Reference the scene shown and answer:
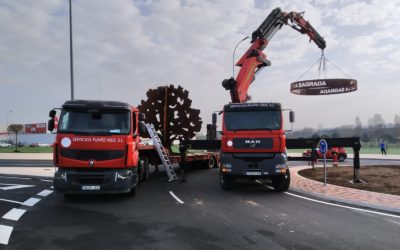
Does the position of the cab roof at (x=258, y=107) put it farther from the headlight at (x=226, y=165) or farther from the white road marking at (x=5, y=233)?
the white road marking at (x=5, y=233)

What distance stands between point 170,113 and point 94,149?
8.99 m

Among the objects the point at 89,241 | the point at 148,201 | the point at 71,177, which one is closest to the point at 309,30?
the point at 148,201

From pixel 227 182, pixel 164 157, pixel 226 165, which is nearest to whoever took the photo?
pixel 226 165

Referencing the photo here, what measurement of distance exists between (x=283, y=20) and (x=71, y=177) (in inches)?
481

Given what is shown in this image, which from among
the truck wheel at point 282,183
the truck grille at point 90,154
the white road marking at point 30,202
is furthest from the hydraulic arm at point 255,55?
the white road marking at point 30,202

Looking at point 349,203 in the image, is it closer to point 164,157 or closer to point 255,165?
point 255,165

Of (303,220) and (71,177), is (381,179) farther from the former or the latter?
(71,177)

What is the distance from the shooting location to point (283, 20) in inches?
700

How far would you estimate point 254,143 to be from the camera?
41.5ft

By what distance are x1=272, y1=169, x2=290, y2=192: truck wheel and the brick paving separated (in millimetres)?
514

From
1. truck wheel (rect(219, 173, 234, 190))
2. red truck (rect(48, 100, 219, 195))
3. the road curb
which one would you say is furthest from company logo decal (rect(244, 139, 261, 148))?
red truck (rect(48, 100, 219, 195))

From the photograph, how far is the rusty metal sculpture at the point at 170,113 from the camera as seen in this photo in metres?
19.0

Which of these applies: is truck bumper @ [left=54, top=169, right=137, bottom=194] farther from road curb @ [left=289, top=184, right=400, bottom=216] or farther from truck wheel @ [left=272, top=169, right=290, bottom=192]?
road curb @ [left=289, top=184, right=400, bottom=216]

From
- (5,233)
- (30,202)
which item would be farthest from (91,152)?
(5,233)
